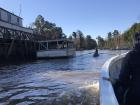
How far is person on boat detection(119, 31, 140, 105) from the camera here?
3631 mm

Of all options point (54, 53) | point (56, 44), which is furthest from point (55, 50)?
point (56, 44)

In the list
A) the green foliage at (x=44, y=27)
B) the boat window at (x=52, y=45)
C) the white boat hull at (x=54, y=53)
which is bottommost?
the white boat hull at (x=54, y=53)

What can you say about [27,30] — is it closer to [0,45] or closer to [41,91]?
[0,45]

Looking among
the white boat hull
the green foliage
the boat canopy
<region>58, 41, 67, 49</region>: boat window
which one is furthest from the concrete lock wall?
the green foliage

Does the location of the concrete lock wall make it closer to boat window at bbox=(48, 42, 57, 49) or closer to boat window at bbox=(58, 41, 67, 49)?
boat window at bbox=(48, 42, 57, 49)

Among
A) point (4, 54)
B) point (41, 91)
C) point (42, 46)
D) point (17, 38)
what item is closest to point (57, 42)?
point (42, 46)

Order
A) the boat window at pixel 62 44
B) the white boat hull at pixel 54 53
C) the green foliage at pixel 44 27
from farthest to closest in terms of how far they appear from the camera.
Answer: the green foliage at pixel 44 27 < the boat window at pixel 62 44 < the white boat hull at pixel 54 53

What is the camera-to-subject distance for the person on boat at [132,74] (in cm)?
363

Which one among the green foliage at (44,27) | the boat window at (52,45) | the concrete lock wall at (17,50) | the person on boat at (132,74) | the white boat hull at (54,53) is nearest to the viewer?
the person on boat at (132,74)

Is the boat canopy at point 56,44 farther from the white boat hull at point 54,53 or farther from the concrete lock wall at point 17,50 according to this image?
the concrete lock wall at point 17,50

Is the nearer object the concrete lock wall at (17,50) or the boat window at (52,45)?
the concrete lock wall at (17,50)

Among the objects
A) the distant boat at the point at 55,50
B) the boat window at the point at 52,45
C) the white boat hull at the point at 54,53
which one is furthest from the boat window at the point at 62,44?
the white boat hull at the point at 54,53

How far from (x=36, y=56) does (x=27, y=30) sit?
32.3 ft

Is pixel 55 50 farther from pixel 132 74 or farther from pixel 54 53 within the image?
pixel 132 74
